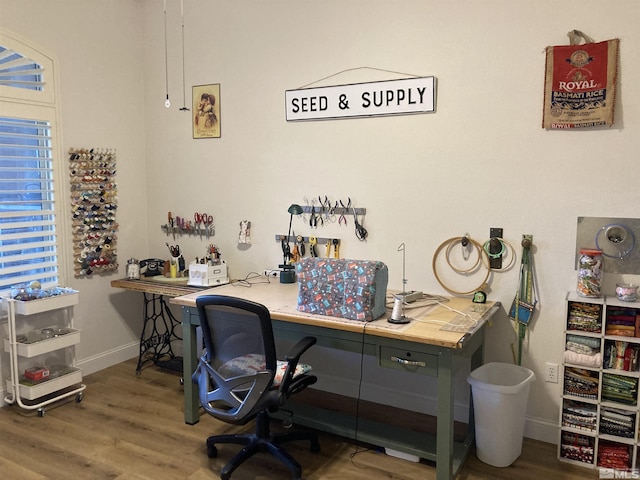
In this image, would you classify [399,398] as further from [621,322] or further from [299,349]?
[621,322]

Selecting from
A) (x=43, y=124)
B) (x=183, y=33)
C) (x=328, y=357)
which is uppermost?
(x=183, y=33)

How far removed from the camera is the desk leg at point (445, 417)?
2.42 meters

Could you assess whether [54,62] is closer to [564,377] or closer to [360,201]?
[360,201]

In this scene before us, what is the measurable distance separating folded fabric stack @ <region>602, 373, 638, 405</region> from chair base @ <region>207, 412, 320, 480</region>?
1.50 m

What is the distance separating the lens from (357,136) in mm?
3365

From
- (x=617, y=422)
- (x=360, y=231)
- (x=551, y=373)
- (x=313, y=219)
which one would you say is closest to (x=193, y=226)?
(x=313, y=219)

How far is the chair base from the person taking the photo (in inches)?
102

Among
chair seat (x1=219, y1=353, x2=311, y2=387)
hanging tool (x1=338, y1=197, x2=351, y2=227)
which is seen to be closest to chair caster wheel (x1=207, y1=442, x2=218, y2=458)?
chair seat (x1=219, y1=353, x2=311, y2=387)

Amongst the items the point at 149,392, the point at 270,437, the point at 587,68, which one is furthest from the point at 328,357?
the point at 587,68

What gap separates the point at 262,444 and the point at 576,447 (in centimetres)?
160

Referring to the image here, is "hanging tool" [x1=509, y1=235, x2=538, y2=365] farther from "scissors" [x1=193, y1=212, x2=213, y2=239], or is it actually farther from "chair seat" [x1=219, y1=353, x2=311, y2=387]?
"scissors" [x1=193, y1=212, x2=213, y2=239]

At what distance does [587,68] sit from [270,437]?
8.15 feet

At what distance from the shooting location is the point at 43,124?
3.56 m

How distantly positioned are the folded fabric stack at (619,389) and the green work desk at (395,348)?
63 cm
